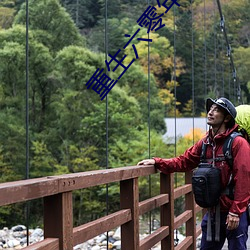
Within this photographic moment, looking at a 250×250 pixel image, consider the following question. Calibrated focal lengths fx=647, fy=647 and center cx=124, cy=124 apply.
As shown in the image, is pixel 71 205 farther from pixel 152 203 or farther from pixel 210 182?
pixel 152 203

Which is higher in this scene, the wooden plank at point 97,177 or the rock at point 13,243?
the wooden plank at point 97,177

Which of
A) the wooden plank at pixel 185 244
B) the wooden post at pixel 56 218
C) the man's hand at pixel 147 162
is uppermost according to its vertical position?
the man's hand at pixel 147 162

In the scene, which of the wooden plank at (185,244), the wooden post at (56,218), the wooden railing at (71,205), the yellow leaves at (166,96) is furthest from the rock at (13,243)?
the wooden post at (56,218)

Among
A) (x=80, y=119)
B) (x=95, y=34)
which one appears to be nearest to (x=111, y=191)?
(x=80, y=119)

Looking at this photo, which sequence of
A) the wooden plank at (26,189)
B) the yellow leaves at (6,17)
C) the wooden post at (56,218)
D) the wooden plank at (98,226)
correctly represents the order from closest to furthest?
the wooden plank at (26,189) < the wooden post at (56,218) < the wooden plank at (98,226) < the yellow leaves at (6,17)

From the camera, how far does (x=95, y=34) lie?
17297 mm

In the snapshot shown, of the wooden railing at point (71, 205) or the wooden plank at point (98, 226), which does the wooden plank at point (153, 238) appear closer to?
the wooden railing at point (71, 205)

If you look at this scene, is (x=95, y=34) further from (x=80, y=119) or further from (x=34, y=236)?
(x=34, y=236)

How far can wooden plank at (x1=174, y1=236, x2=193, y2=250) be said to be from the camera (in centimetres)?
283

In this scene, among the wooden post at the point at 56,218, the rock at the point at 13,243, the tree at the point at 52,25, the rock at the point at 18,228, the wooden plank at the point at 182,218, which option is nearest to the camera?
the wooden post at the point at 56,218

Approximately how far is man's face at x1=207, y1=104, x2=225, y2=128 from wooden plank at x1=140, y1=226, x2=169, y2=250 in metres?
0.48

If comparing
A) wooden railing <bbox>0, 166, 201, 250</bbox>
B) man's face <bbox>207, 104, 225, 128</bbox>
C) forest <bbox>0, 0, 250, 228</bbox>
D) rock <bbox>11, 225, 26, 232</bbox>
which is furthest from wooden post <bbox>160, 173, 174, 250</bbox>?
rock <bbox>11, 225, 26, 232</bbox>

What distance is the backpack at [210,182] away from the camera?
6.48 ft

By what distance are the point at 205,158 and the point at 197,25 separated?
18591mm
